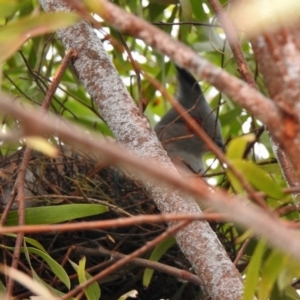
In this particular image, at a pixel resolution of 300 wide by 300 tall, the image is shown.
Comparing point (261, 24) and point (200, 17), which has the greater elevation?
point (200, 17)

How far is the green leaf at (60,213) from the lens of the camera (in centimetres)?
149

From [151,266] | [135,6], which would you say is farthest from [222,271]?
[135,6]

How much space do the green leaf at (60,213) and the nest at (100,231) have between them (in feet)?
0.79

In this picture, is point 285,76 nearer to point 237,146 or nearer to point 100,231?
point 237,146

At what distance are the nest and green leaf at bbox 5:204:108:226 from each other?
0.24m

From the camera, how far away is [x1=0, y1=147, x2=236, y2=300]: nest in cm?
184

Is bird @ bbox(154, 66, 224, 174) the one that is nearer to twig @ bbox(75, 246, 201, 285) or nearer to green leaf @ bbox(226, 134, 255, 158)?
twig @ bbox(75, 246, 201, 285)

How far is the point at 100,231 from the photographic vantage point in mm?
1892

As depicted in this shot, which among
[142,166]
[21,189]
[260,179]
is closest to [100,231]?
[21,189]

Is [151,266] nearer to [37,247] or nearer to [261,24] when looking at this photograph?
[37,247]

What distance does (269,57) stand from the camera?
81 centimetres

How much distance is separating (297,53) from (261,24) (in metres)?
0.05

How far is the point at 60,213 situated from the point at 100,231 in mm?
409

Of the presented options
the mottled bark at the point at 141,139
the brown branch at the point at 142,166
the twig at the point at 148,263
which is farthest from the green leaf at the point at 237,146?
the twig at the point at 148,263
